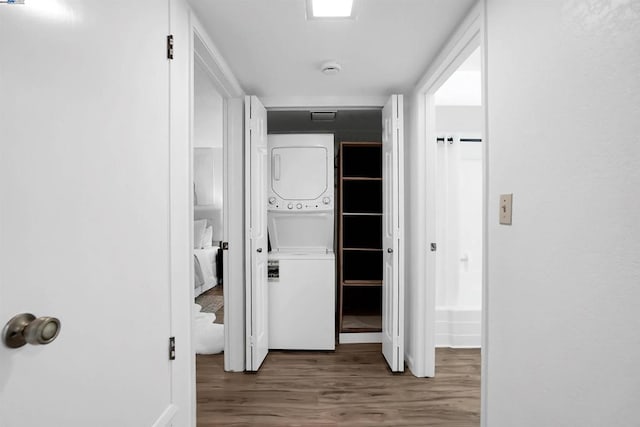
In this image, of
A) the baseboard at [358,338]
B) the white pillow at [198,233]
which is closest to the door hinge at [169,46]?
the baseboard at [358,338]

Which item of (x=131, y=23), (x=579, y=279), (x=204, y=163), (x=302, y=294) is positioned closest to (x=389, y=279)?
(x=302, y=294)

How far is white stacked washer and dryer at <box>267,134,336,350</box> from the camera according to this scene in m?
2.91

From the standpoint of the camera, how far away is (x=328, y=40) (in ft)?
6.04

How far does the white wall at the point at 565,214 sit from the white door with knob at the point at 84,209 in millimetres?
1291

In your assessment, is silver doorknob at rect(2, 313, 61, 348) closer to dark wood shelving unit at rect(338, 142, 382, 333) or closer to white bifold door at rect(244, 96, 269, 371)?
white bifold door at rect(244, 96, 269, 371)

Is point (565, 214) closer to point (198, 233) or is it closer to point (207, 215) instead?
point (198, 233)

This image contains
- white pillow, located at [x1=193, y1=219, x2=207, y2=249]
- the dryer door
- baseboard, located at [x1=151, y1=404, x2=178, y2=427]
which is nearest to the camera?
baseboard, located at [x1=151, y1=404, x2=178, y2=427]

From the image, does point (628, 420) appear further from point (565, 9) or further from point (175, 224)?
point (175, 224)

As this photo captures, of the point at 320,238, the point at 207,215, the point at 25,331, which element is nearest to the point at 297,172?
the point at 320,238

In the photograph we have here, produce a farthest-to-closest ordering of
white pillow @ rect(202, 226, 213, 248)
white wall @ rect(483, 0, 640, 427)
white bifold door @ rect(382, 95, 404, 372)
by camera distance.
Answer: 1. white pillow @ rect(202, 226, 213, 248)
2. white bifold door @ rect(382, 95, 404, 372)
3. white wall @ rect(483, 0, 640, 427)

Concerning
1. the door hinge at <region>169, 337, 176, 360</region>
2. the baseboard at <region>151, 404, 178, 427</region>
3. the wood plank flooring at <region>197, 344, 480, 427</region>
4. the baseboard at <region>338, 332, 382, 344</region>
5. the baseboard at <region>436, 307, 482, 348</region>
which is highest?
the door hinge at <region>169, 337, 176, 360</region>

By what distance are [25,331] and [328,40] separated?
182 centimetres

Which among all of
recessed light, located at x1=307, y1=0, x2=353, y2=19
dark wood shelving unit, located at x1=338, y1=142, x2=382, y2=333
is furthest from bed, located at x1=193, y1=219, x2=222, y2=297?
recessed light, located at x1=307, y1=0, x2=353, y2=19

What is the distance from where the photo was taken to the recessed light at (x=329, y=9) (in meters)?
1.53
